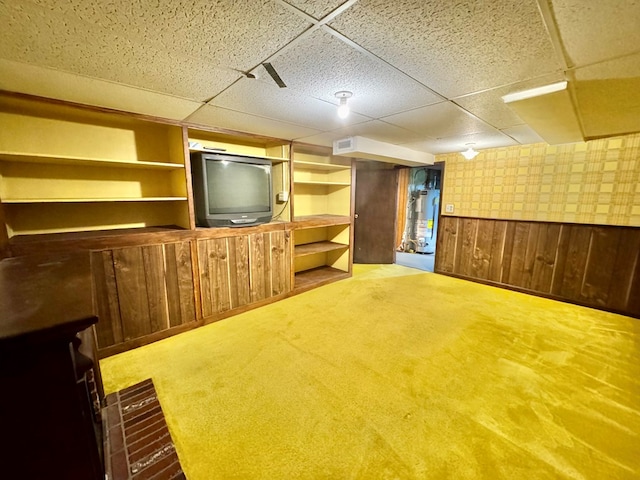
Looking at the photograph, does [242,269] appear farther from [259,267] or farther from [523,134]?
[523,134]

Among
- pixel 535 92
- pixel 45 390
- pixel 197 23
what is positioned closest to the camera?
pixel 45 390

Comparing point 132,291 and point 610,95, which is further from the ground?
point 610,95

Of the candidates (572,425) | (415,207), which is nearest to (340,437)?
(572,425)

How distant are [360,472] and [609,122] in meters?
3.53

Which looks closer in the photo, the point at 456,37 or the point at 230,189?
the point at 456,37

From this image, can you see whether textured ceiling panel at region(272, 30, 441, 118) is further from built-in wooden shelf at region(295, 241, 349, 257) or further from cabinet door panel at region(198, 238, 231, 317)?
built-in wooden shelf at region(295, 241, 349, 257)

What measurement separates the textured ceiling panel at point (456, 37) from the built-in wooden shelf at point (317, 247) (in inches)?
104

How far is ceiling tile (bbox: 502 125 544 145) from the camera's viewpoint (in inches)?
110

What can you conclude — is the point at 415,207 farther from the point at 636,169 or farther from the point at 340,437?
the point at 340,437

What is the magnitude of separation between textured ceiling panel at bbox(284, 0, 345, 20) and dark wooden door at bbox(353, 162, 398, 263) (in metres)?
4.38

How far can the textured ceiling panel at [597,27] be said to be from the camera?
99 centimetres

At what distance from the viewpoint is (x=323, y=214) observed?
4.58m

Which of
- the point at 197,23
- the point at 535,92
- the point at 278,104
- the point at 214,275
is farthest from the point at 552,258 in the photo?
the point at 197,23

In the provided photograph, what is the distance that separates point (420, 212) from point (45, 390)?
681 cm
